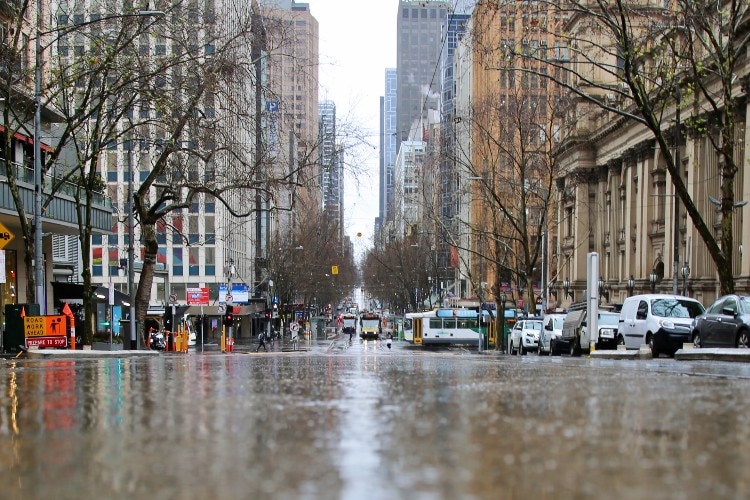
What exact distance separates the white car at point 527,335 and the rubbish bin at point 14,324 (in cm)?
2159

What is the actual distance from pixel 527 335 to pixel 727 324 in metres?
19.0

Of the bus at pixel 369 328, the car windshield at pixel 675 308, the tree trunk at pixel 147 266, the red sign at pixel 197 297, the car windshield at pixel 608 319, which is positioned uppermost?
the tree trunk at pixel 147 266

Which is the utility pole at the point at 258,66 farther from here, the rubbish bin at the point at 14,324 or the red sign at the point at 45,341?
the rubbish bin at the point at 14,324

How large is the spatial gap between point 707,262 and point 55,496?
164ft

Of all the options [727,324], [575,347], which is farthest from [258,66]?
[727,324]

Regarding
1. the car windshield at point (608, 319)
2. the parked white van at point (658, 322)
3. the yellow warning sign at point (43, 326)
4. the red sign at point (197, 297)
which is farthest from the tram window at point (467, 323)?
the yellow warning sign at point (43, 326)

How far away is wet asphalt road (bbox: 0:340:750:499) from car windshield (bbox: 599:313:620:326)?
74.2 ft

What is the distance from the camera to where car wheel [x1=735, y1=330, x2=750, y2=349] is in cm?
2151

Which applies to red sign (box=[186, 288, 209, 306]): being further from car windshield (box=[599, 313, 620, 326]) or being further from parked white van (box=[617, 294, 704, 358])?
parked white van (box=[617, 294, 704, 358])

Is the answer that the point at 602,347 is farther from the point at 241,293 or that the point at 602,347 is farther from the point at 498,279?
the point at 241,293

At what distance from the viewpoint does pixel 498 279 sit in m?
54.2

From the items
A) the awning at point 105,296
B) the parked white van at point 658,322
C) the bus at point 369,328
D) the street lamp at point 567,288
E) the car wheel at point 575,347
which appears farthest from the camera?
the bus at point 369,328

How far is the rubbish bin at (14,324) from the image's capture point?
28.1 m

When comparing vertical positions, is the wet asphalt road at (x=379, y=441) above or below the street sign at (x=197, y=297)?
above
